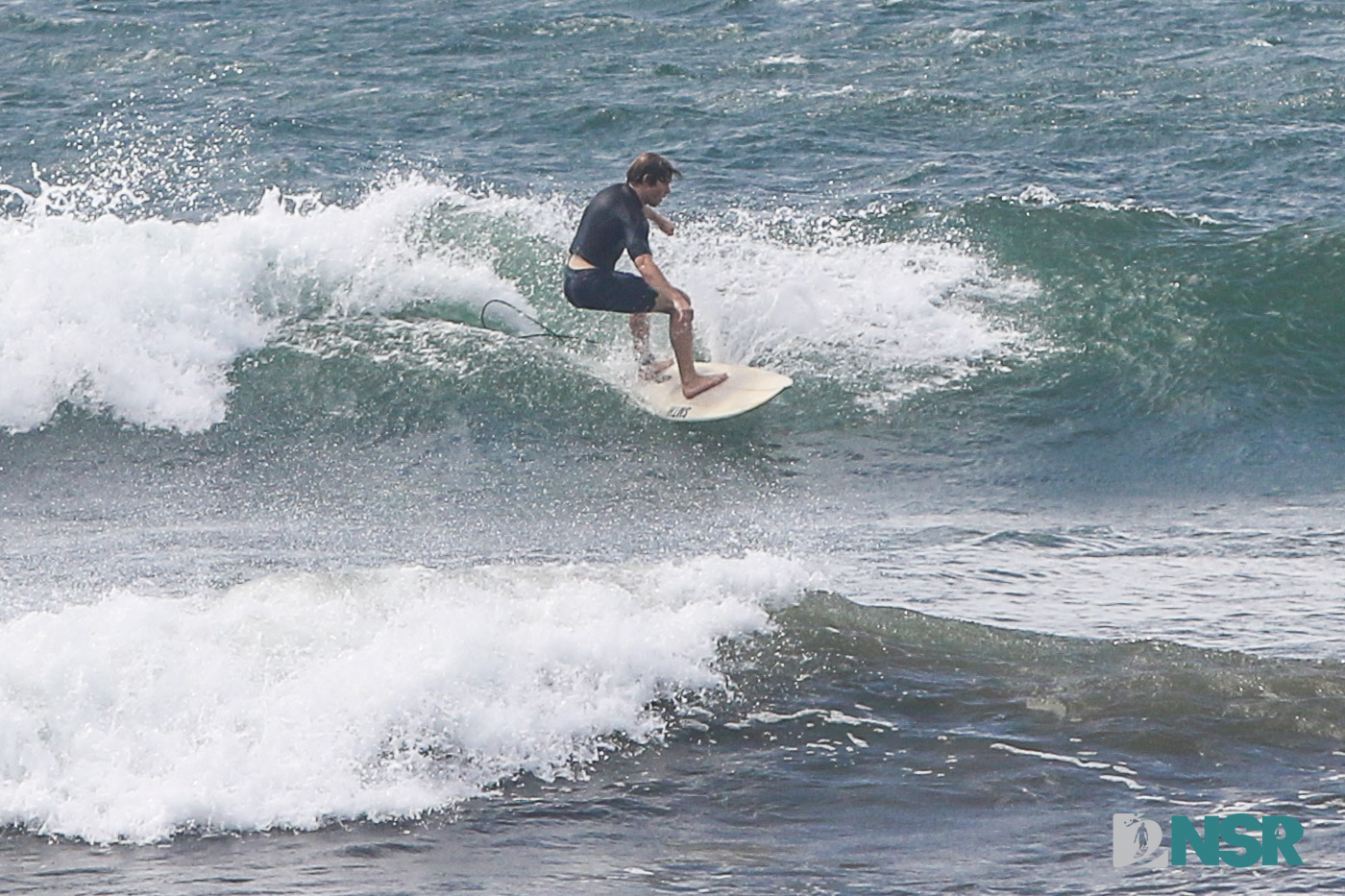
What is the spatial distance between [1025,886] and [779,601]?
8.35ft

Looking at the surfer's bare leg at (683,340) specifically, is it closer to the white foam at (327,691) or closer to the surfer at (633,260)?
the surfer at (633,260)

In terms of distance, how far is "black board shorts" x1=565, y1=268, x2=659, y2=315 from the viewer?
10766 mm

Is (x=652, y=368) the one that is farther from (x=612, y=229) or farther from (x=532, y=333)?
(x=532, y=333)

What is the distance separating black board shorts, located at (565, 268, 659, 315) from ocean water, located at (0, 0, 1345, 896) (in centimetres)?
79

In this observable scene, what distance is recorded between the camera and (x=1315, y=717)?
6.57 m

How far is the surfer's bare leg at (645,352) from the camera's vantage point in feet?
37.3

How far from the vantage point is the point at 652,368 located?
448 inches

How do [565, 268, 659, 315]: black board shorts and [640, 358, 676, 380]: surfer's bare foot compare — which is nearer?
[565, 268, 659, 315]: black board shorts

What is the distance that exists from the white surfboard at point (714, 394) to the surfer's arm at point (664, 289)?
0.56 meters

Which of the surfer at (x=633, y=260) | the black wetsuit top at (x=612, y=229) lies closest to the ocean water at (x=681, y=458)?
the surfer at (x=633, y=260)

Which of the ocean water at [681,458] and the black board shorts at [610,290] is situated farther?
the black board shorts at [610,290]

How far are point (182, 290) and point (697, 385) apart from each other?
4105mm

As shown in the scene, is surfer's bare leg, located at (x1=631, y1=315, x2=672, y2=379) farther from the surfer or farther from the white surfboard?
the surfer

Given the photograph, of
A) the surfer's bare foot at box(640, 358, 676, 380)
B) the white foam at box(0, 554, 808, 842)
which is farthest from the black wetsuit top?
the white foam at box(0, 554, 808, 842)
